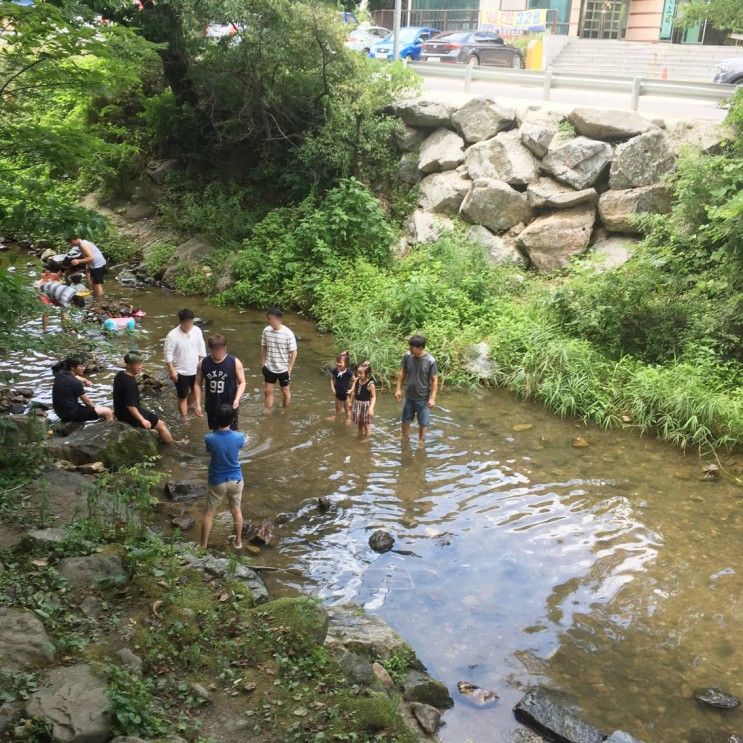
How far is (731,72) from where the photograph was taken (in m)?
20.0

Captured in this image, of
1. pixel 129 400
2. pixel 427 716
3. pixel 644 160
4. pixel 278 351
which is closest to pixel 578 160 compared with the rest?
pixel 644 160

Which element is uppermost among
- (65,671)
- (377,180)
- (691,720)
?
(377,180)

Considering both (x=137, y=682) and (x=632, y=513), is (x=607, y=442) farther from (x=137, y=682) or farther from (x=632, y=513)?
(x=137, y=682)

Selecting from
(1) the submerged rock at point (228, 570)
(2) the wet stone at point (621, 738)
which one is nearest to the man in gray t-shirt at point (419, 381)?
(1) the submerged rock at point (228, 570)

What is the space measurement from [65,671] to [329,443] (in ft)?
20.8

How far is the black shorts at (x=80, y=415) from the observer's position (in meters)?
9.96

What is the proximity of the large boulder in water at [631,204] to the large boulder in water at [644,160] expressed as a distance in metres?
0.27

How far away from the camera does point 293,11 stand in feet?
57.2

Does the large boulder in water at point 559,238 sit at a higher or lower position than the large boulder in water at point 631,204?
lower

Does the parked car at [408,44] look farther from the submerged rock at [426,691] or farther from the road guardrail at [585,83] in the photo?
the submerged rock at [426,691]

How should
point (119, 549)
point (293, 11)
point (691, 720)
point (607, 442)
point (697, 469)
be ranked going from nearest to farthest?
point (691, 720)
point (119, 549)
point (697, 469)
point (607, 442)
point (293, 11)

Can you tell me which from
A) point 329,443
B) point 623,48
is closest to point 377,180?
point 329,443

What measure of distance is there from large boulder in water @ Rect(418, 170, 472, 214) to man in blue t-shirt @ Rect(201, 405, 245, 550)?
12.4 metres

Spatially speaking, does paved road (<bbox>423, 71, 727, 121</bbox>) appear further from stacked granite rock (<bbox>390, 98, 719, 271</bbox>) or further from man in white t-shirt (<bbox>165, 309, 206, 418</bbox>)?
man in white t-shirt (<bbox>165, 309, 206, 418</bbox>)
